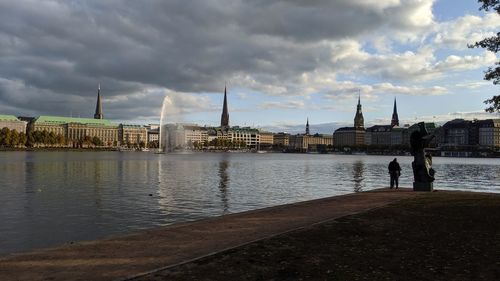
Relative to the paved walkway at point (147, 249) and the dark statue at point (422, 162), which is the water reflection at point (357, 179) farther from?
the paved walkway at point (147, 249)

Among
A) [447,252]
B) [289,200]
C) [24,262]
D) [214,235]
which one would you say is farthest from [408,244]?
[289,200]

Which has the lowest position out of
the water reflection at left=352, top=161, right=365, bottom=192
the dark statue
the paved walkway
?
the water reflection at left=352, top=161, right=365, bottom=192

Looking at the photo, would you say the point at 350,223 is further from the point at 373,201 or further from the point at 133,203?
the point at 133,203

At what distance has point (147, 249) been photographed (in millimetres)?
13906

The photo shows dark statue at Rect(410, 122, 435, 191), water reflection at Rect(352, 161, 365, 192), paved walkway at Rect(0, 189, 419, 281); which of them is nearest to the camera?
paved walkway at Rect(0, 189, 419, 281)

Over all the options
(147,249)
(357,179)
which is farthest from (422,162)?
(357,179)

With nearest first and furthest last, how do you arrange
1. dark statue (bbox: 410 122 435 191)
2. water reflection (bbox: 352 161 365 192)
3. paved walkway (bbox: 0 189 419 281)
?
paved walkway (bbox: 0 189 419 281), dark statue (bbox: 410 122 435 191), water reflection (bbox: 352 161 365 192)

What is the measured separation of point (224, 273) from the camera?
1112 cm

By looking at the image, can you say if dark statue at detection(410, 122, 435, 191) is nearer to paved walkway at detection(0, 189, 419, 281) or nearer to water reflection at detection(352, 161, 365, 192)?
water reflection at detection(352, 161, 365, 192)

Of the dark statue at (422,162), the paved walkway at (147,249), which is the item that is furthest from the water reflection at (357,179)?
the paved walkway at (147,249)

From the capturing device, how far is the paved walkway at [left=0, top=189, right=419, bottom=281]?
1140 cm

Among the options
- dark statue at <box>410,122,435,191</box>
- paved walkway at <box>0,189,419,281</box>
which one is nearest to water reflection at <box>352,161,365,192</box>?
dark statue at <box>410,122,435,191</box>

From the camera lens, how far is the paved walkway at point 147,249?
11.4 m

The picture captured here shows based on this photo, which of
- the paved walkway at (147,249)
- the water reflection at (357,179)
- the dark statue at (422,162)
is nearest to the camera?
the paved walkway at (147,249)
